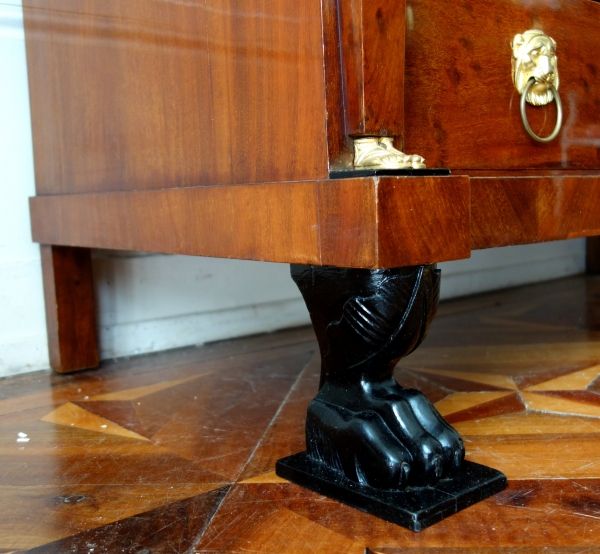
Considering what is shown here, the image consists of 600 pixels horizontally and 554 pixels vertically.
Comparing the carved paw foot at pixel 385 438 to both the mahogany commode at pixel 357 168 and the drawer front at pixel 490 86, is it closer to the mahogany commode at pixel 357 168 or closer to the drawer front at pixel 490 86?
the mahogany commode at pixel 357 168

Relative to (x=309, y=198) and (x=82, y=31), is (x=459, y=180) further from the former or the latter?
(x=82, y=31)

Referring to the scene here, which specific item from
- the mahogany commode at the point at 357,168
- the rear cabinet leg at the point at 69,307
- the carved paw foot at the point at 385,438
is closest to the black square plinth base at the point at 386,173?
the mahogany commode at the point at 357,168

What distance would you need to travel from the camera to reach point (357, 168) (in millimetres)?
600

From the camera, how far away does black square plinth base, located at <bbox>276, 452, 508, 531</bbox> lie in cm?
60

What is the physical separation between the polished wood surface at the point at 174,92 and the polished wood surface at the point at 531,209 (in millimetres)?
163

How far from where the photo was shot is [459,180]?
59cm

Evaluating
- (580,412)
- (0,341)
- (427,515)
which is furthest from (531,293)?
(427,515)

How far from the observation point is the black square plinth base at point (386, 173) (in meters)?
0.55

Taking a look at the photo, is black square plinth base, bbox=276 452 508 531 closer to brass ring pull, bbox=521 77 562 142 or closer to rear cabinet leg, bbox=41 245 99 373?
brass ring pull, bbox=521 77 562 142

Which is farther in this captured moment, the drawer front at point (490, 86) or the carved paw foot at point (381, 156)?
the drawer front at point (490, 86)

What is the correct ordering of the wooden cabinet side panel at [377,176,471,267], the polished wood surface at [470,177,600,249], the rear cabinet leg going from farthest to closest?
1. the rear cabinet leg
2. the polished wood surface at [470,177,600,249]
3. the wooden cabinet side panel at [377,176,471,267]

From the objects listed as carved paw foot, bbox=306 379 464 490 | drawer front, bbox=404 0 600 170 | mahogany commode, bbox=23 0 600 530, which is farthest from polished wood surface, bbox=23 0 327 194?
carved paw foot, bbox=306 379 464 490

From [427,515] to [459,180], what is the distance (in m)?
0.28

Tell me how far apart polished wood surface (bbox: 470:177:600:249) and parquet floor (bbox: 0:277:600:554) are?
0.76 ft
